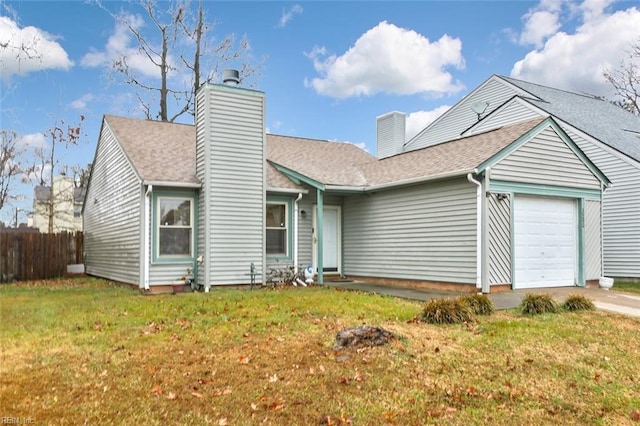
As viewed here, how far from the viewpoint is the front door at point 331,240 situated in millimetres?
14742

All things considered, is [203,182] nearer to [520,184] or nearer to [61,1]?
[61,1]

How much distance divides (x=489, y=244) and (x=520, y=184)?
1.79 meters

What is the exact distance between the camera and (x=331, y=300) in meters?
9.30

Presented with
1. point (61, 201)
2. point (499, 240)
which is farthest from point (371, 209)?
point (61, 201)

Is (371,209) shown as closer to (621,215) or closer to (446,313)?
(446,313)

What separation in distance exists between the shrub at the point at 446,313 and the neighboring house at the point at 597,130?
5848 millimetres

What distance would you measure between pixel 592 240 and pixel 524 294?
3.85m

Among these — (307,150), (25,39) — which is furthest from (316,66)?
(25,39)

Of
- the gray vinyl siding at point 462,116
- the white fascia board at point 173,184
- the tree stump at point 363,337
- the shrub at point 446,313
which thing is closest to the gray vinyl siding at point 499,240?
the shrub at point 446,313

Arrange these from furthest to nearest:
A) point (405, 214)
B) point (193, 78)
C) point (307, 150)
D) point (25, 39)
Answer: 1. point (193, 78)
2. point (307, 150)
3. point (405, 214)
4. point (25, 39)

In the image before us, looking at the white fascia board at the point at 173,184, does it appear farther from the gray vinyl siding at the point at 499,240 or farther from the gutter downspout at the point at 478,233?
the gray vinyl siding at the point at 499,240

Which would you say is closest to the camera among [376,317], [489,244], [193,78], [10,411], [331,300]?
[10,411]

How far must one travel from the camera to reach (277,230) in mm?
13352

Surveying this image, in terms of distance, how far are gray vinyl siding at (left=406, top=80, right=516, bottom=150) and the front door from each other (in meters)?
10.6
